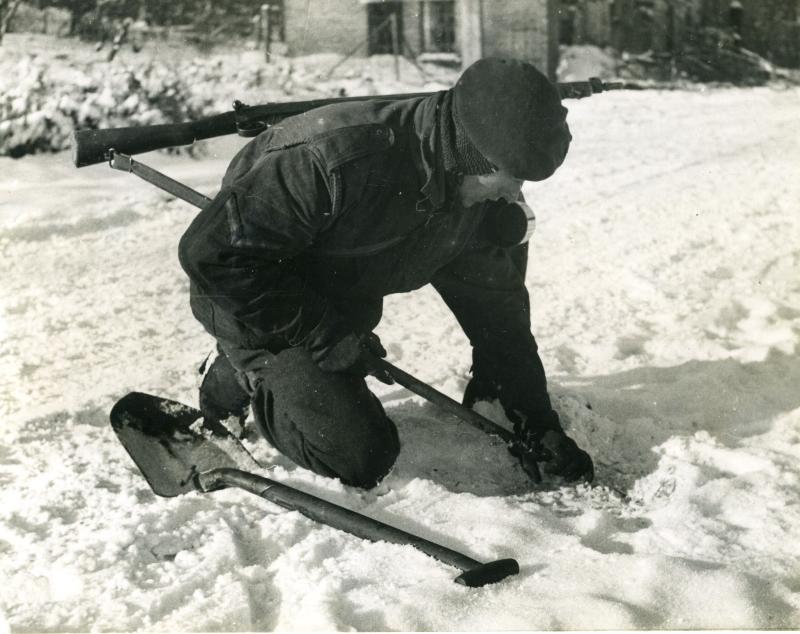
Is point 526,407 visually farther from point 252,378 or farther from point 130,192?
point 130,192

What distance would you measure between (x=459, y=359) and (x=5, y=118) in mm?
1796

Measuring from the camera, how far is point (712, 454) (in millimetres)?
2463

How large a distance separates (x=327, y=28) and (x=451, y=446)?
2.60 meters

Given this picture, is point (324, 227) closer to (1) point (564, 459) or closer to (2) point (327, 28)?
(1) point (564, 459)

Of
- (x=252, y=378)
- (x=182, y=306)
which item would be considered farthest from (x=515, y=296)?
(x=182, y=306)

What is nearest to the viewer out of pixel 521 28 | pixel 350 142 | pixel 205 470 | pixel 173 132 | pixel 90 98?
pixel 350 142

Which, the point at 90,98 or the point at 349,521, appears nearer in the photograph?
the point at 349,521

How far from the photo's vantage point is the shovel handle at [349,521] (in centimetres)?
182

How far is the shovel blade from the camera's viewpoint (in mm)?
2266

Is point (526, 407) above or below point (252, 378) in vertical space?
below

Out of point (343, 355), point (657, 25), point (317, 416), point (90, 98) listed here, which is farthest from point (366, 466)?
point (657, 25)

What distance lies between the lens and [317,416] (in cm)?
227

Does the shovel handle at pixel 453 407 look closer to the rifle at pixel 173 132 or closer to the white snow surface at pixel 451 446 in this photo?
the white snow surface at pixel 451 446

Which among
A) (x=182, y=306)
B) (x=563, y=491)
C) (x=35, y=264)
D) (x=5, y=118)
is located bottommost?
(x=563, y=491)
